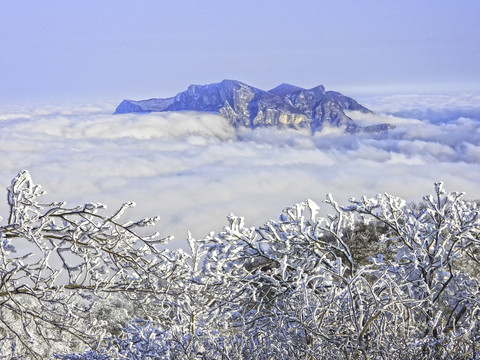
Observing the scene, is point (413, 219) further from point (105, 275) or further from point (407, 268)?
point (105, 275)

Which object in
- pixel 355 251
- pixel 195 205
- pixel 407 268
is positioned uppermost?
pixel 407 268

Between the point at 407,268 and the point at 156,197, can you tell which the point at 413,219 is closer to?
the point at 407,268

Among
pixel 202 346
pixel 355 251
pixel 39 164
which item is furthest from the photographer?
pixel 39 164

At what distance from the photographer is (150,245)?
3594 mm

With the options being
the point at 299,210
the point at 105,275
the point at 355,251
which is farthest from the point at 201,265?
the point at 355,251

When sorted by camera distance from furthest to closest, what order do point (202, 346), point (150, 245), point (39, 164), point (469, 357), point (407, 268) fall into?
point (39, 164) → point (407, 268) → point (202, 346) → point (469, 357) → point (150, 245)

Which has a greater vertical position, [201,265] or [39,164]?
[201,265]

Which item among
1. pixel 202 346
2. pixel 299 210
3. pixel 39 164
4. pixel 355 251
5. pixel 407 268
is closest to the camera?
pixel 202 346

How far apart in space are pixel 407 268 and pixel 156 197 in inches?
7335

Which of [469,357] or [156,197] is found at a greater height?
[469,357]

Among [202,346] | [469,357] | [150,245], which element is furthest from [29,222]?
[469,357]

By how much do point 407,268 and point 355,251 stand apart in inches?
611

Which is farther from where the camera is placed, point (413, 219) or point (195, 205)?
point (195, 205)

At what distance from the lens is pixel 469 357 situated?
3982 mm
